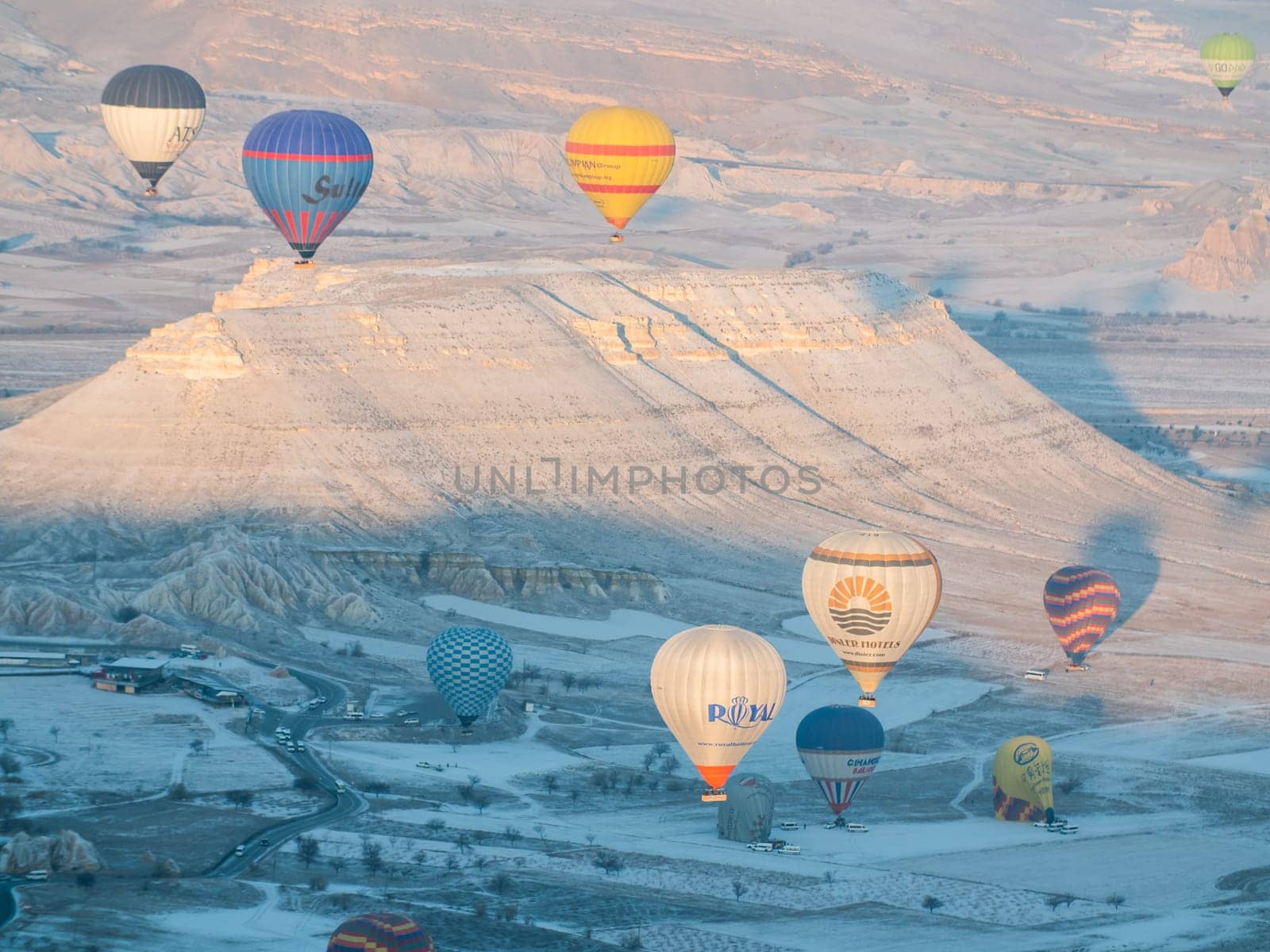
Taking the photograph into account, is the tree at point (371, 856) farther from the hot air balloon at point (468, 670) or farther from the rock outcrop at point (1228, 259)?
the rock outcrop at point (1228, 259)

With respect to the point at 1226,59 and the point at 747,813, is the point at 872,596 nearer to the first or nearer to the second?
the point at 747,813

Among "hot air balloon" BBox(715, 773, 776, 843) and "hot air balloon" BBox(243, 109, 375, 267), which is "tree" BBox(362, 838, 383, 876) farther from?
"hot air balloon" BBox(243, 109, 375, 267)

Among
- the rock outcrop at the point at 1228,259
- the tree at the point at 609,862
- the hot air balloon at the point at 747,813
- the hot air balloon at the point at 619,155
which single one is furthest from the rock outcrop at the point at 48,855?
the rock outcrop at the point at 1228,259

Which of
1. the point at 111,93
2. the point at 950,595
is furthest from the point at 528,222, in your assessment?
the point at 950,595

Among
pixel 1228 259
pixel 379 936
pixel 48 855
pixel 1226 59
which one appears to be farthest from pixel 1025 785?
pixel 1228 259

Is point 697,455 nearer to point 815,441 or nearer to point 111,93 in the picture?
point 815,441
